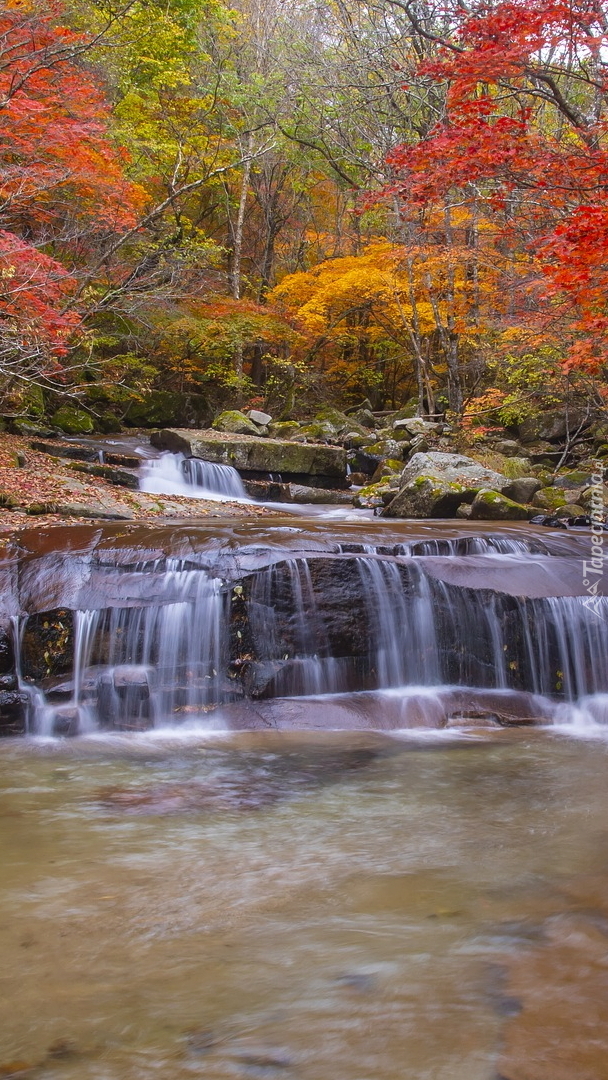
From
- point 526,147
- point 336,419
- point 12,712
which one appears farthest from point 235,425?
point 12,712

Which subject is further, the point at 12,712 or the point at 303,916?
the point at 12,712

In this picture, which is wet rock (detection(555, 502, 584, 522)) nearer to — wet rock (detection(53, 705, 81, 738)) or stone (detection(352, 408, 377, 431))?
wet rock (detection(53, 705, 81, 738))

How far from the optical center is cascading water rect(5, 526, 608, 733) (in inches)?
243

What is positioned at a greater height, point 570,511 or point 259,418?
point 259,418

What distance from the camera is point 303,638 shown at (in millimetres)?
6625

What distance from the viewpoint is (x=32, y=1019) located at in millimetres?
2355

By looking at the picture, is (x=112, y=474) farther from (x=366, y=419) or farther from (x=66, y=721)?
(x=366, y=419)

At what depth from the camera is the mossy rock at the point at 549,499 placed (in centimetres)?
1200

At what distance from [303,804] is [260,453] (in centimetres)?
1073

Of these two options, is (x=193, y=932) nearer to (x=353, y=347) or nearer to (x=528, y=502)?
(x=528, y=502)

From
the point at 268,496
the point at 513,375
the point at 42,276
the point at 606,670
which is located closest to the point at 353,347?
the point at 513,375

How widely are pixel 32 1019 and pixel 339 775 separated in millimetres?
2798

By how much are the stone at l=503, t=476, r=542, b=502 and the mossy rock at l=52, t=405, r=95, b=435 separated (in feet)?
33.0

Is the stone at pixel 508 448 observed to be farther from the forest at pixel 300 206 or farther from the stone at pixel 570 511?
the stone at pixel 570 511
